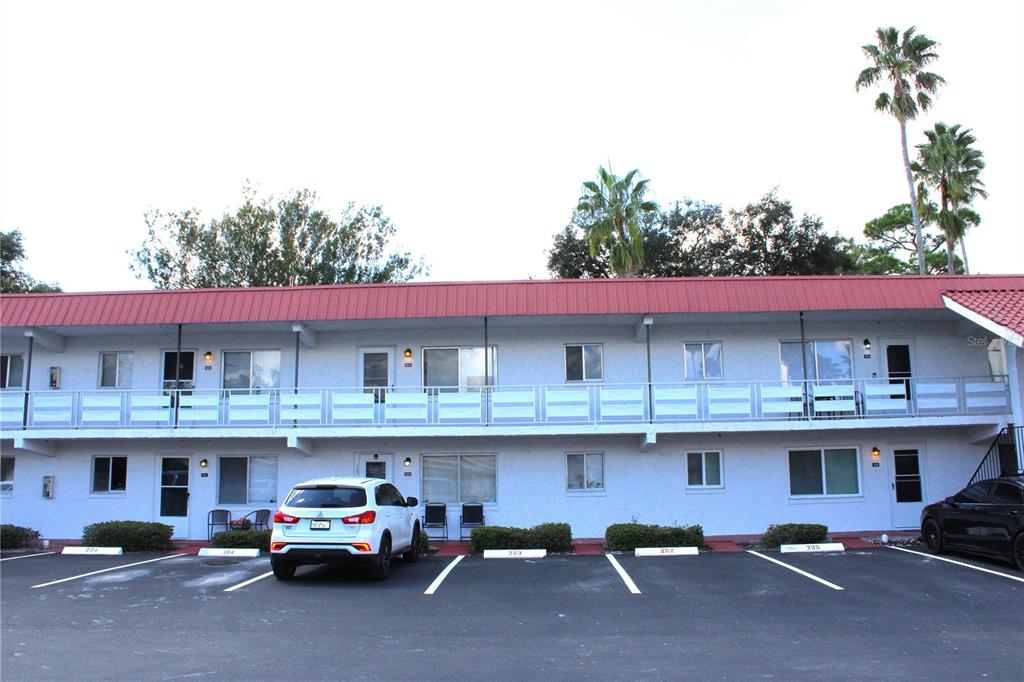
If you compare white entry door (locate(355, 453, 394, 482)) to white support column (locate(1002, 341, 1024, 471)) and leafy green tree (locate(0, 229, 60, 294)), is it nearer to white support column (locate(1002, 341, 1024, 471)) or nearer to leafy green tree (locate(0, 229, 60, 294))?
white support column (locate(1002, 341, 1024, 471))

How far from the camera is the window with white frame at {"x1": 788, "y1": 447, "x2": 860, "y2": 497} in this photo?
19.4 metres

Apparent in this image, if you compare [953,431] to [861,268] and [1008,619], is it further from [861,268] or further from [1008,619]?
[861,268]

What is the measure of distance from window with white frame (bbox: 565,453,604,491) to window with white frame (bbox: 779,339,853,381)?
516 centimetres

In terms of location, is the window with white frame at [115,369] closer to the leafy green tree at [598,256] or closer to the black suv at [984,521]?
the black suv at [984,521]

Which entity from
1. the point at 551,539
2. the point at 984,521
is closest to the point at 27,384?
the point at 551,539

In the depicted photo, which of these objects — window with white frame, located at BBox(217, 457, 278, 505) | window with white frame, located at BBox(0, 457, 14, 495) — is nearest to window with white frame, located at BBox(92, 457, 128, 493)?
window with white frame, located at BBox(0, 457, 14, 495)

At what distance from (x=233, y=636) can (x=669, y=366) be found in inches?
511

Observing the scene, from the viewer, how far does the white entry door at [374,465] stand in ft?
64.7

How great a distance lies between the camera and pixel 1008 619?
32.7 feet

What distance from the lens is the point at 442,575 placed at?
45.6 feet

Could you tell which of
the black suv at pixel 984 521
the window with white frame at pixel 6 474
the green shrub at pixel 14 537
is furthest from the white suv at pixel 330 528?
the window with white frame at pixel 6 474

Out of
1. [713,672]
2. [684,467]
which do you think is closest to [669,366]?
[684,467]

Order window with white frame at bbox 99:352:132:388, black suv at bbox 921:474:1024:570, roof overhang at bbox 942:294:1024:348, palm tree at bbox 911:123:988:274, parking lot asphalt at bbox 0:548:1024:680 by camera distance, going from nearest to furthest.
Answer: parking lot asphalt at bbox 0:548:1024:680
black suv at bbox 921:474:1024:570
roof overhang at bbox 942:294:1024:348
window with white frame at bbox 99:352:132:388
palm tree at bbox 911:123:988:274

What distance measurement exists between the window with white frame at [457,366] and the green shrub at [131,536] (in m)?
6.98
